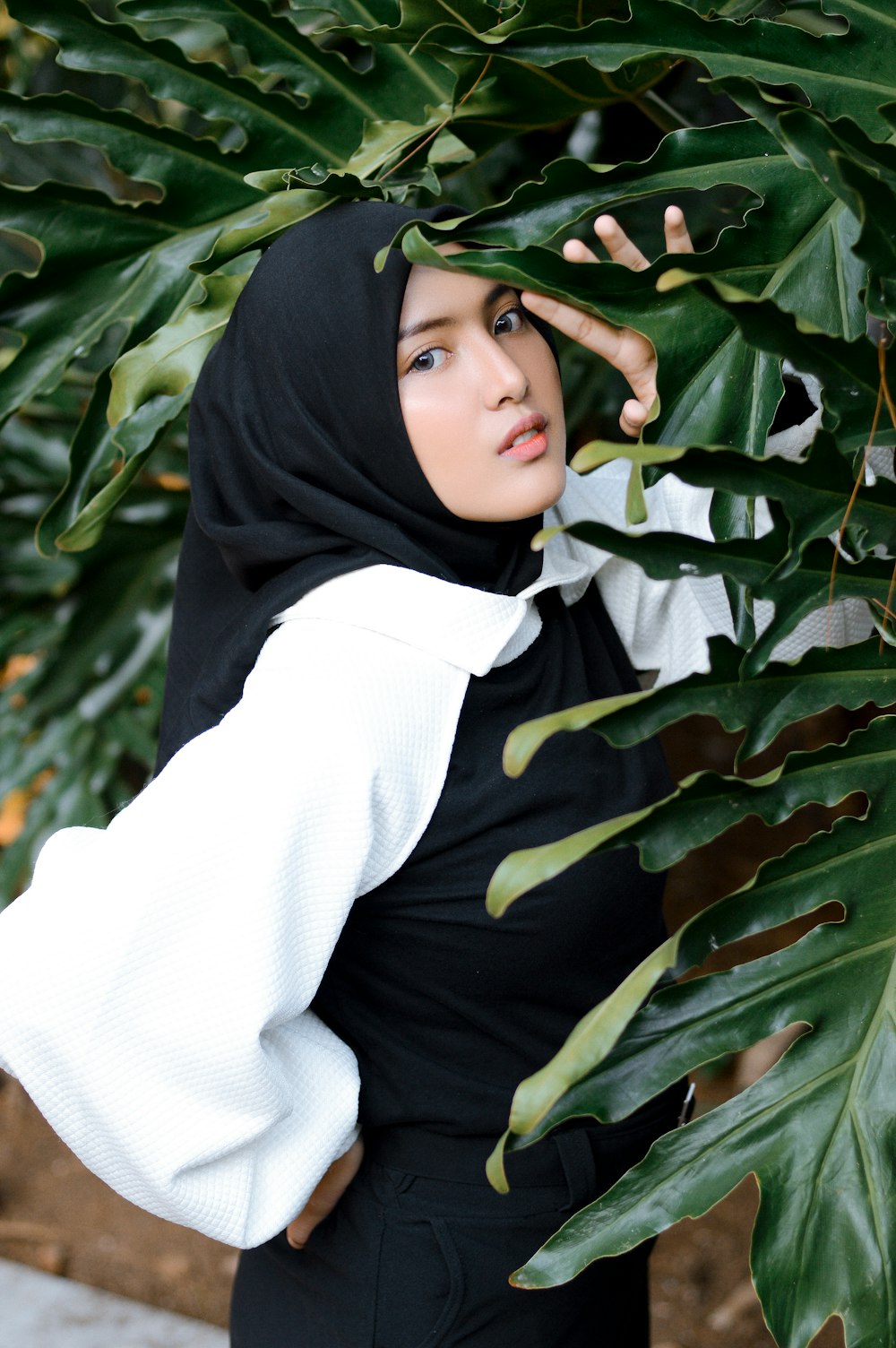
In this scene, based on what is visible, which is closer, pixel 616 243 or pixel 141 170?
pixel 616 243

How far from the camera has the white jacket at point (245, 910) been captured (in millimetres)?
842

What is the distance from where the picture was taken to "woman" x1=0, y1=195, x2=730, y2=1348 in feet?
2.80

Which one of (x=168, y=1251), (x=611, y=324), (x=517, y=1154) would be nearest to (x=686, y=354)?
(x=611, y=324)

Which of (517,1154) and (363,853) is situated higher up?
(363,853)

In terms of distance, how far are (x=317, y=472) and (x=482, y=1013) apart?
40cm

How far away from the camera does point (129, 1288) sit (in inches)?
89.7

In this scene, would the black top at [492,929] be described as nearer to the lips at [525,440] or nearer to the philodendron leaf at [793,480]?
the lips at [525,440]

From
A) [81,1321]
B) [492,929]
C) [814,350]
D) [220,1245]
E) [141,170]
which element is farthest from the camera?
[220,1245]

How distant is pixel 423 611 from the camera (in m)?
0.93

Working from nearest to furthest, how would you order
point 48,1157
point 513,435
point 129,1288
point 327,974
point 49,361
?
point 513,435 → point 327,974 → point 49,361 → point 129,1288 → point 48,1157

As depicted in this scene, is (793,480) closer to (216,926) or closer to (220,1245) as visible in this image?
(216,926)

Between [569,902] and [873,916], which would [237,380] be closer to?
[569,902]

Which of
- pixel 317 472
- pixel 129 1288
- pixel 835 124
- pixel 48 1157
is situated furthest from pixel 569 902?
pixel 48 1157

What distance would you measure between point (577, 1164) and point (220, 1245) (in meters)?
1.52
